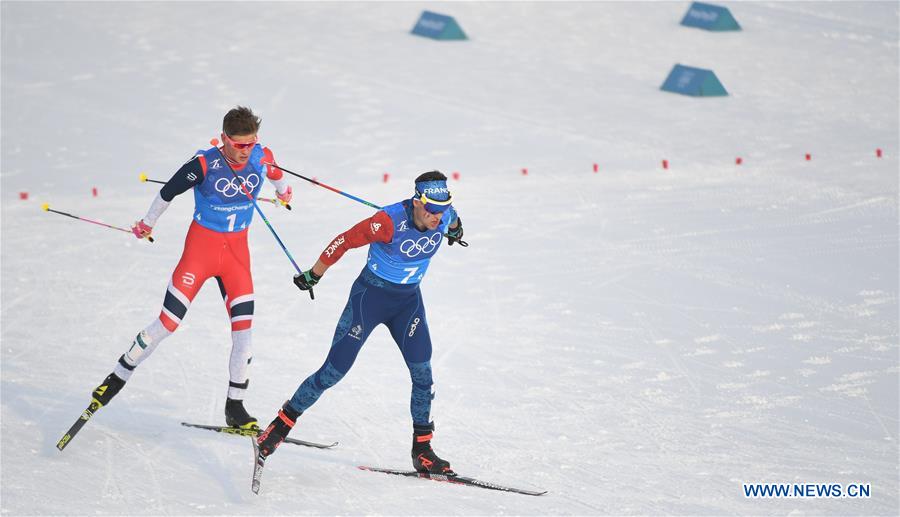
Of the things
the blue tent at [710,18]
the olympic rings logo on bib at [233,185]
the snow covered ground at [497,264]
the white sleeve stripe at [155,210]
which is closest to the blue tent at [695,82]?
the snow covered ground at [497,264]

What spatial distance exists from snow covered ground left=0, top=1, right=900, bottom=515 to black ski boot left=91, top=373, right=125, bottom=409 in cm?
33

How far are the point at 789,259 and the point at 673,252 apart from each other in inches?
45.0

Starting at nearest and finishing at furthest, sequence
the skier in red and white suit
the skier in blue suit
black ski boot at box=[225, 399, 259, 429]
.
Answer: the skier in blue suit < the skier in red and white suit < black ski boot at box=[225, 399, 259, 429]

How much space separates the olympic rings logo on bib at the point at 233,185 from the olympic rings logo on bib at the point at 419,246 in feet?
4.38

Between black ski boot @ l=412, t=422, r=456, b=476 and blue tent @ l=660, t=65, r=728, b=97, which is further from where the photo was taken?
blue tent @ l=660, t=65, r=728, b=97

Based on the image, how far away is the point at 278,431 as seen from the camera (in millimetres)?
7758

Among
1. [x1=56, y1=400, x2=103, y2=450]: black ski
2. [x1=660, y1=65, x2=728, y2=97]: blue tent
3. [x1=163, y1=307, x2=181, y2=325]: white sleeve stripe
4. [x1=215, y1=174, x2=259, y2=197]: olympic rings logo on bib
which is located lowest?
[x1=660, y1=65, x2=728, y2=97]: blue tent

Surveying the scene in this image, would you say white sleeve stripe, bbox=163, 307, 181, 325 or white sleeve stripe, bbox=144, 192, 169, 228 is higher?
white sleeve stripe, bbox=144, 192, 169, 228

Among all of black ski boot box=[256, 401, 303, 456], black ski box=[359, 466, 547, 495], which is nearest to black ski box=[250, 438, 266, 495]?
black ski boot box=[256, 401, 303, 456]

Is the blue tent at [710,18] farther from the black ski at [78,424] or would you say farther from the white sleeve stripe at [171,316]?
the black ski at [78,424]

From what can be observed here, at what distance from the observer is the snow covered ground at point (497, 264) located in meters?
8.19

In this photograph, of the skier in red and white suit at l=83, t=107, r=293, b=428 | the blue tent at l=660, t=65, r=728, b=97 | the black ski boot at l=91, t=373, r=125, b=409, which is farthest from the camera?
the blue tent at l=660, t=65, r=728, b=97

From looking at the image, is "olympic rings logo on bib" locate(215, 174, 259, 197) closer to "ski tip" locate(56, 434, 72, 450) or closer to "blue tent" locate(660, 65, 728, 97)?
"ski tip" locate(56, 434, 72, 450)

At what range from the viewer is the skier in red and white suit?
8.02 meters
